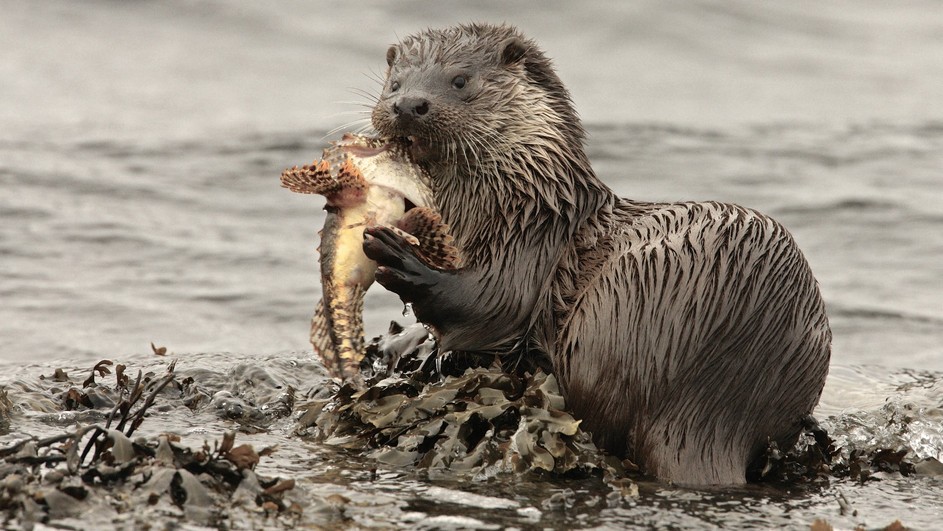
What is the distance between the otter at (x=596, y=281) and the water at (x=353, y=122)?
0.32 m

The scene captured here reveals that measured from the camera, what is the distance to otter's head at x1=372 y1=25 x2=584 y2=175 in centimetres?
472

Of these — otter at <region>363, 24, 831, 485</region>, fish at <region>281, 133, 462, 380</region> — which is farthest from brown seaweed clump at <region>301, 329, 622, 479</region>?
fish at <region>281, 133, 462, 380</region>

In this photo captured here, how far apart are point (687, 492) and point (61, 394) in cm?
250

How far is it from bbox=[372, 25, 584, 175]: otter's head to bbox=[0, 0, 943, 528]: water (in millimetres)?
452

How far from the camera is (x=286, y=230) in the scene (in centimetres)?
1041

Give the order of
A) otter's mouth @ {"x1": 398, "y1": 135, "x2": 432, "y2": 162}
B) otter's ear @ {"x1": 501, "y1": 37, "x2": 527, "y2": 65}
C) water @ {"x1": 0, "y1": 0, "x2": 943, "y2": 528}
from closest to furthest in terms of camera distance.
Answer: otter's mouth @ {"x1": 398, "y1": 135, "x2": 432, "y2": 162}
otter's ear @ {"x1": 501, "y1": 37, "x2": 527, "y2": 65}
water @ {"x1": 0, "y1": 0, "x2": 943, "y2": 528}

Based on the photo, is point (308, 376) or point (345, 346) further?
point (308, 376)

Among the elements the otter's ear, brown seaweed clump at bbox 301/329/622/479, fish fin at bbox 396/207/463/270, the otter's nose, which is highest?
the otter's ear

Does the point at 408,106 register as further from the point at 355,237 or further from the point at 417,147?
the point at 355,237

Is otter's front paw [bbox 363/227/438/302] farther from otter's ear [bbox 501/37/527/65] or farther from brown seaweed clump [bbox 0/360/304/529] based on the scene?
otter's ear [bbox 501/37/527/65]

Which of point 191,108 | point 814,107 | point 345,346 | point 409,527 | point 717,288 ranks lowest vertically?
point 409,527

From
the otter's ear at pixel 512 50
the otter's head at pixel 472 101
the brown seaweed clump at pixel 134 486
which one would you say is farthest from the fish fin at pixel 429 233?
the brown seaweed clump at pixel 134 486

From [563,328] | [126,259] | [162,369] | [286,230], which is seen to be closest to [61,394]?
[162,369]

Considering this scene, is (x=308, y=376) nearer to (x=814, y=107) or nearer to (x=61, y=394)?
(x=61, y=394)
